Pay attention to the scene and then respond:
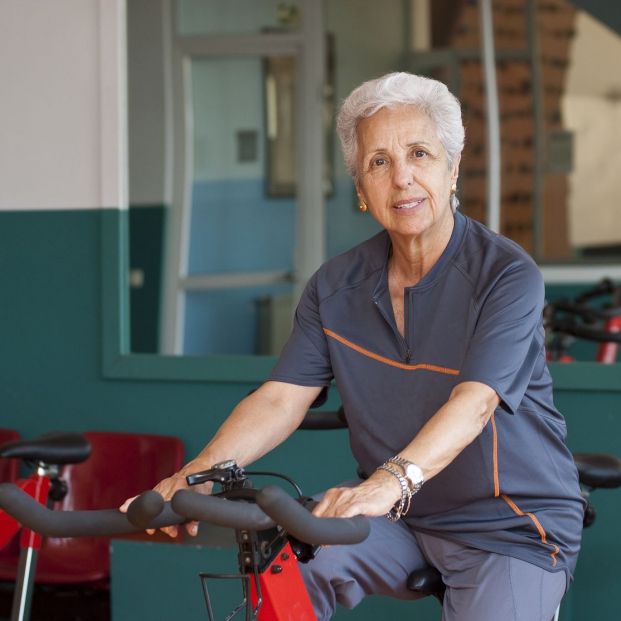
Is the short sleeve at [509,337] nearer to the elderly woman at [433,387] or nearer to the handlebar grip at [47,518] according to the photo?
the elderly woman at [433,387]

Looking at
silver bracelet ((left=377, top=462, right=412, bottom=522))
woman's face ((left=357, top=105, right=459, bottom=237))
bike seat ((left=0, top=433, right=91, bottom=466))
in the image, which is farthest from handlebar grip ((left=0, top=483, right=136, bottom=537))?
bike seat ((left=0, top=433, right=91, bottom=466))

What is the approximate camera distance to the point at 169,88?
20.9 feet

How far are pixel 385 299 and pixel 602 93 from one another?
6177 millimetres

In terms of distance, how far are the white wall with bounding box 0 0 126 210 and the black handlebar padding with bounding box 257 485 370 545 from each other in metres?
2.55

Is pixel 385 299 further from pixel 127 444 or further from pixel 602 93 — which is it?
pixel 602 93

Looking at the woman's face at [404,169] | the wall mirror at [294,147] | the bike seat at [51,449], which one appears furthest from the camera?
the wall mirror at [294,147]

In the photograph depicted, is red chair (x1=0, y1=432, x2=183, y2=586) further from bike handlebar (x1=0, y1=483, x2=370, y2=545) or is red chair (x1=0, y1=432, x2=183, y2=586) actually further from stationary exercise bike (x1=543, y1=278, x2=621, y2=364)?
bike handlebar (x1=0, y1=483, x2=370, y2=545)

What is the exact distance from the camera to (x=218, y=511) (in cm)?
157

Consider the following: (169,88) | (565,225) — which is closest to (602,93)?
(565,225)

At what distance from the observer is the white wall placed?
3.98 meters

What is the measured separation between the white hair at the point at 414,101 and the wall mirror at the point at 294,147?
3.33m

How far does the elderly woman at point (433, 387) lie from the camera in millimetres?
2109

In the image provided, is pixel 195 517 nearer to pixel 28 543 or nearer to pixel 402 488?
pixel 402 488

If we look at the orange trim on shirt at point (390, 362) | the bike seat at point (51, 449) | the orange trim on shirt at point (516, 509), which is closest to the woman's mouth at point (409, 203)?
the orange trim on shirt at point (390, 362)
